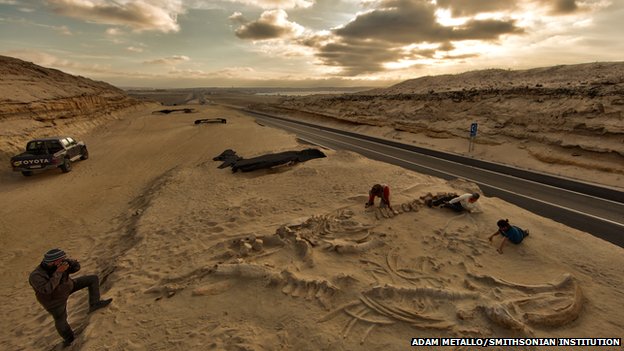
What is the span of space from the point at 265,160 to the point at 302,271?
10666 mm

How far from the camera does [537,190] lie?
48.0 feet

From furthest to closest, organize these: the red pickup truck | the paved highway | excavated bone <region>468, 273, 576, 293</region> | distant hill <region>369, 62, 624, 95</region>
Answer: distant hill <region>369, 62, 624, 95</region> < the red pickup truck < the paved highway < excavated bone <region>468, 273, 576, 293</region>

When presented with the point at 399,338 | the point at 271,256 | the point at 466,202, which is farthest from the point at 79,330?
the point at 466,202

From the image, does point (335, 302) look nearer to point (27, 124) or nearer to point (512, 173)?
point (512, 173)

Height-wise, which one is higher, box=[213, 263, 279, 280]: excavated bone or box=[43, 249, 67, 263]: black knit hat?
box=[43, 249, 67, 263]: black knit hat

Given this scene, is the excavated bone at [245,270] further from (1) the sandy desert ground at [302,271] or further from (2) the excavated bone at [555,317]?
(2) the excavated bone at [555,317]

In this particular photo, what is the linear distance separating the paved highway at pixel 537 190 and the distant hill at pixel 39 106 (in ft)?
90.7

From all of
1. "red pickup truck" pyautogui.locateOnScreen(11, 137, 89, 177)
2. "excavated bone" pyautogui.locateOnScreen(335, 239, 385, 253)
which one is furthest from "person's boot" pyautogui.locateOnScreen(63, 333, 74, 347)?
"red pickup truck" pyautogui.locateOnScreen(11, 137, 89, 177)

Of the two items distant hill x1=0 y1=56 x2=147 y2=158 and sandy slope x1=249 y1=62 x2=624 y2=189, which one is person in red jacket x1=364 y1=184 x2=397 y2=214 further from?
distant hill x1=0 y1=56 x2=147 y2=158

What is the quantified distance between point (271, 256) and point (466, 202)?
20.8 ft

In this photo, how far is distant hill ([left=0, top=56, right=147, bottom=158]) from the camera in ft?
80.7

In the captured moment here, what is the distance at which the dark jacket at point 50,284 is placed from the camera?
477 cm

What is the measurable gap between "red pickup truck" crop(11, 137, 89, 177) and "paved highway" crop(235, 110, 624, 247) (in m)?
19.7

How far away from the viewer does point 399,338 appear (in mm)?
5004
